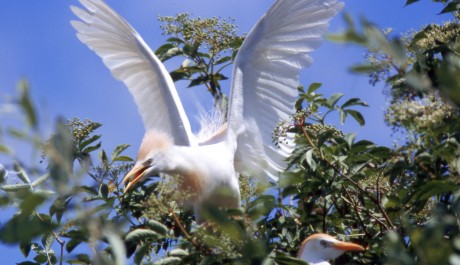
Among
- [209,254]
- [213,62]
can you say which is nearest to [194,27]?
[213,62]

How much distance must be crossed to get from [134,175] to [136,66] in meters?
0.66

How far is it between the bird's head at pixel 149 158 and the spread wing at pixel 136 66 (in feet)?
0.15

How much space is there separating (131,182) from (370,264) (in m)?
1.11

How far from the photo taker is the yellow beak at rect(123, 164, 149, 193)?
3.88 metres

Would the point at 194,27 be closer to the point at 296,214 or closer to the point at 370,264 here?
the point at 296,214

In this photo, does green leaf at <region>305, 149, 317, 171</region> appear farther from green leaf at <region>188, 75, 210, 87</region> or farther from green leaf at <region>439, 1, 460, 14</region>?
green leaf at <region>188, 75, 210, 87</region>

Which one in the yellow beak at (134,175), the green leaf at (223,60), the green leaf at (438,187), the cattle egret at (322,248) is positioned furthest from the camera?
the green leaf at (223,60)

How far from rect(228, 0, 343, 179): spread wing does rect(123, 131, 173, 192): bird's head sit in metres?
0.35

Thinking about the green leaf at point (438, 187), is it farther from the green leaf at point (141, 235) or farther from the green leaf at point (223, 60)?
the green leaf at point (223, 60)

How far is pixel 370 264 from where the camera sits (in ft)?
11.8

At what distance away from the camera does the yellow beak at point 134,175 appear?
3.88 metres

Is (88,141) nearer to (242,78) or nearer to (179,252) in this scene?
(242,78)

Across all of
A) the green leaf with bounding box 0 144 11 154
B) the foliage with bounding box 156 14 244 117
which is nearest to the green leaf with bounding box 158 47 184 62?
the foliage with bounding box 156 14 244 117

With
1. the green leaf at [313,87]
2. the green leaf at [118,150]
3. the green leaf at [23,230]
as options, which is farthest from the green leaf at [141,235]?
the green leaf at [313,87]
